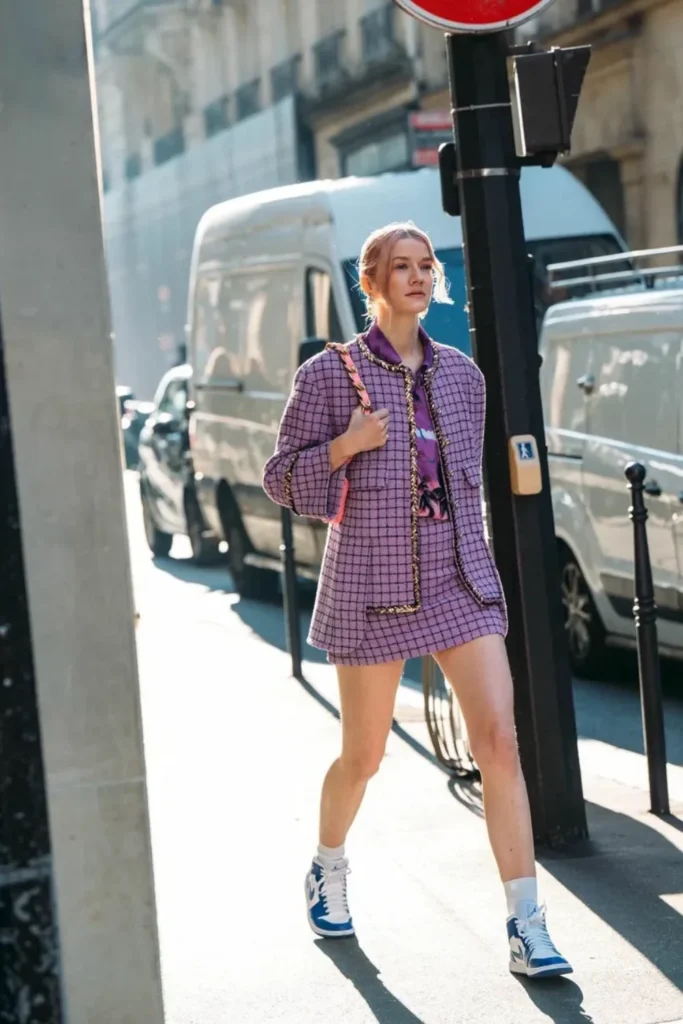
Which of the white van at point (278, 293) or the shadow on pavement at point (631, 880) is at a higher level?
the white van at point (278, 293)

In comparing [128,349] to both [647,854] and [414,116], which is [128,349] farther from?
[647,854]

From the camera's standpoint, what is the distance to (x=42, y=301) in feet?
10.8

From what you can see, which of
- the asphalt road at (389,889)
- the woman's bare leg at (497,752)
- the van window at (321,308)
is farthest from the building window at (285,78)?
the woman's bare leg at (497,752)

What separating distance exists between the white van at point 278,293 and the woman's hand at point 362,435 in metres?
7.14

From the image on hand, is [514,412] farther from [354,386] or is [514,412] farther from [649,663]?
[354,386]

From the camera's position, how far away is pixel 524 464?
6.29m

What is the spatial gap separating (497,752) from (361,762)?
42 centimetres

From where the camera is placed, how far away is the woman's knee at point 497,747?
200 inches

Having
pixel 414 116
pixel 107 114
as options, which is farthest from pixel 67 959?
pixel 107 114

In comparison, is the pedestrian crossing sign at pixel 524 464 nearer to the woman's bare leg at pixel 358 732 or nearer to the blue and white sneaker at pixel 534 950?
the woman's bare leg at pixel 358 732

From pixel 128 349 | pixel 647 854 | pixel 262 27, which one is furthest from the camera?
pixel 128 349

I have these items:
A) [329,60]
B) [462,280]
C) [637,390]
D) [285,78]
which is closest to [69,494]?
[637,390]

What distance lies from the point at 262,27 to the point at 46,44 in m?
37.7

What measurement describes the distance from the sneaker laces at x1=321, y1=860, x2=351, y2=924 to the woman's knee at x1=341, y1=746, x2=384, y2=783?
29cm
